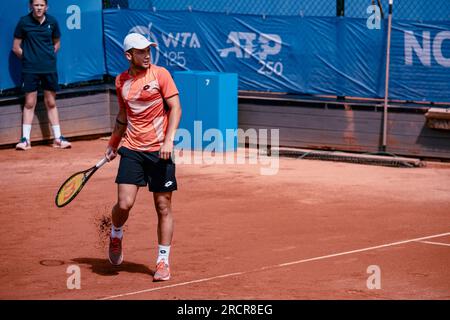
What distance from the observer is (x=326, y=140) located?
14.8 metres

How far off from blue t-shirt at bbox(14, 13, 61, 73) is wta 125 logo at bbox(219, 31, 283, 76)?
280 centimetres

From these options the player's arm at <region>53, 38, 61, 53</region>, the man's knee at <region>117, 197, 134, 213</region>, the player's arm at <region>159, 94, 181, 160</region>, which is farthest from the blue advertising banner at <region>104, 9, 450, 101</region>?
the man's knee at <region>117, 197, 134, 213</region>

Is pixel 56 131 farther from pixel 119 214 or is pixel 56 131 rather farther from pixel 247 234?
pixel 119 214

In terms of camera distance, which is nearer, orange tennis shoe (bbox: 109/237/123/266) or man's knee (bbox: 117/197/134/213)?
man's knee (bbox: 117/197/134/213)

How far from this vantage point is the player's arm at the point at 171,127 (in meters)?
7.74

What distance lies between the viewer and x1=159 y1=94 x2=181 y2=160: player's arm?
7742 millimetres

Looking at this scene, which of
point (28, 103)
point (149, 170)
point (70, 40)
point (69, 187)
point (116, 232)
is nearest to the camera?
point (149, 170)

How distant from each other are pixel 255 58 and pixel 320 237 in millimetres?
6459

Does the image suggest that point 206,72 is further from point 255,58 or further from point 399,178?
point 399,178

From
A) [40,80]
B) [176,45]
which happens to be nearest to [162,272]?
[40,80]

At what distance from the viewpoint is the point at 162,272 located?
7797 millimetres

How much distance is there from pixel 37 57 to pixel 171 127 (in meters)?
7.62

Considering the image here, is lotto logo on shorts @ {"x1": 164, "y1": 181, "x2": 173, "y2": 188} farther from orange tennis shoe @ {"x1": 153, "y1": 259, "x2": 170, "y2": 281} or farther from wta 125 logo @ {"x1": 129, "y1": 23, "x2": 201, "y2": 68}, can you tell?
wta 125 logo @ {"x1": 129, "y1": 23, "x2": 201, "y2": 68}

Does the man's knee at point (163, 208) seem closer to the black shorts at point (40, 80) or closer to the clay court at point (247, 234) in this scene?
the clay court at point (247, 234)
